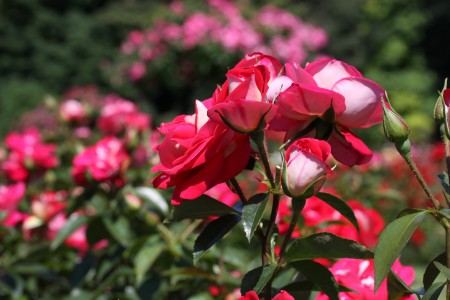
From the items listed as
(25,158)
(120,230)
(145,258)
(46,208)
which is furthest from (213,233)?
(25,158)

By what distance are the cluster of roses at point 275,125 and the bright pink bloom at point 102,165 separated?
68 cm

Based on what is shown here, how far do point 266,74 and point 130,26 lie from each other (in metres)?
11.2

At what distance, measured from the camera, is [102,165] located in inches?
48.3

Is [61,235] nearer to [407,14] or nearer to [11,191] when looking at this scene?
[11,191]

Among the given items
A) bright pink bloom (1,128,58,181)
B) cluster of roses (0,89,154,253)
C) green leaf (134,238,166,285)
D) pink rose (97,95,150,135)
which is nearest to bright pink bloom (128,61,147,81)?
cluster of roses (0,89,154,253)

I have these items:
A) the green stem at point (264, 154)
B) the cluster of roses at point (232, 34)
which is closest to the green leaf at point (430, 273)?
the green stem at point (264, 154)

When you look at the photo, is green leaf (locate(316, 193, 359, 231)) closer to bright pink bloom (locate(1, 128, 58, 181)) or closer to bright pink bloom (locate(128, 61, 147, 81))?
bright pink bloom (locate(1, 128, 58, 181))

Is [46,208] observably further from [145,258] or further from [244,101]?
[244,101]

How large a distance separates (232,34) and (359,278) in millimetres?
5848

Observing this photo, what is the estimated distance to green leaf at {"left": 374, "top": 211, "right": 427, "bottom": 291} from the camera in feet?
1.55

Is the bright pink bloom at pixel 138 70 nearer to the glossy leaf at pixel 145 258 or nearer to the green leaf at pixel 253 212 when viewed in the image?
the glossy leaf at pixel 145 258

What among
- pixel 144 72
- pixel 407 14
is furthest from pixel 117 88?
pixel 407 14

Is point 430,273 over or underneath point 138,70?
over

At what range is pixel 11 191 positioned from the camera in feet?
4.84
